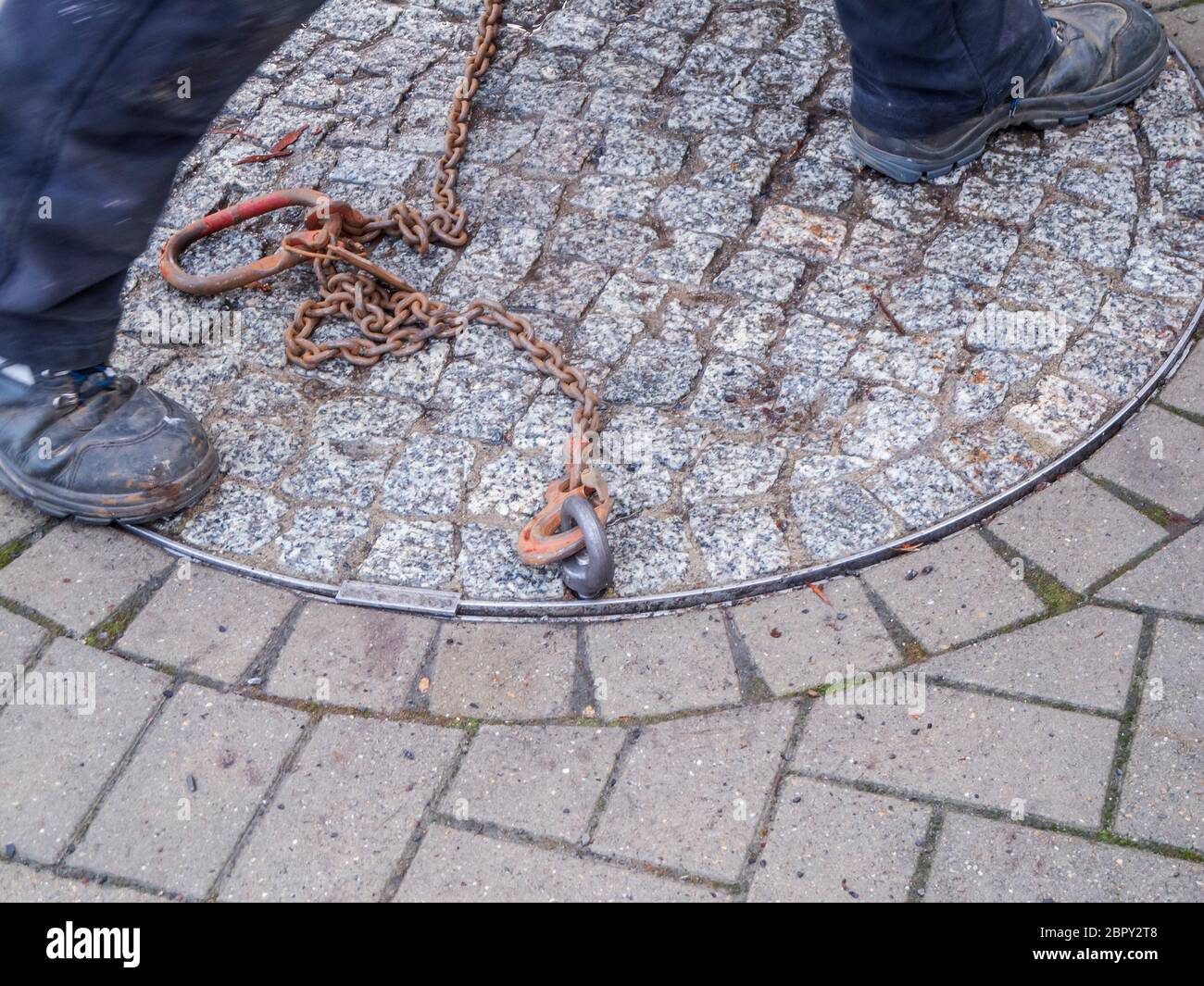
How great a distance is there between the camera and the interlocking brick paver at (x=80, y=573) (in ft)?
9.66

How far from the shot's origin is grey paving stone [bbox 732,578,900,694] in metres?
2.75

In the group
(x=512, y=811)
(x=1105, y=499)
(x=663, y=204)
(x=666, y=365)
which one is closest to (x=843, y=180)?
(x=663, y=204)

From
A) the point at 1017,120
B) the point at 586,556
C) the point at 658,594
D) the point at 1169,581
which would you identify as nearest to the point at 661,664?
the point at 658,594

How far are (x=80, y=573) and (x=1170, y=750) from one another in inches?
100

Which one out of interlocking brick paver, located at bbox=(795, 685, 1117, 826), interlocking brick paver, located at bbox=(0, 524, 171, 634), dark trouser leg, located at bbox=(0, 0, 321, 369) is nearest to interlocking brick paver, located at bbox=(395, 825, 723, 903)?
interlocking brick paver, located at bbox=(795, 685, 1117, 826)

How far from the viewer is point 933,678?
272 cm

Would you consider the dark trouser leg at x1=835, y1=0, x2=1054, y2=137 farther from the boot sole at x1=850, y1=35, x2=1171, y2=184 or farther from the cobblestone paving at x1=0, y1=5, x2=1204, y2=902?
the cobblestone paving at x1=0, y1=5, x2=1204, y2=902

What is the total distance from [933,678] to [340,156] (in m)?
2.66

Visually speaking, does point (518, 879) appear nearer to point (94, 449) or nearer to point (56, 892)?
point (56, 892)

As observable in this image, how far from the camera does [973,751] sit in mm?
2586

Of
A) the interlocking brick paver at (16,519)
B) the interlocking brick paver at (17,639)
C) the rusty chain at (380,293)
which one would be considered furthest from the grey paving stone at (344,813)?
the interlocking brick paver at (16,519)

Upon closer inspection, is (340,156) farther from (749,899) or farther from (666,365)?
(749,899)

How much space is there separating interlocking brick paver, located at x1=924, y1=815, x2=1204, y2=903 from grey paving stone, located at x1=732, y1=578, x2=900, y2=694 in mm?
453

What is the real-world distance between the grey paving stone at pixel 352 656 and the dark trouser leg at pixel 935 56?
2202 millimetres
